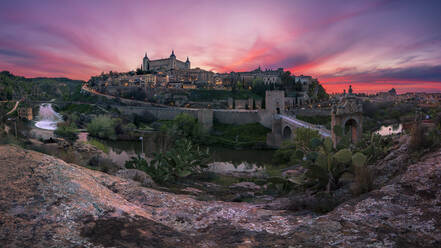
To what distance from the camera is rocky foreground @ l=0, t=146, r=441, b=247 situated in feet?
11.0

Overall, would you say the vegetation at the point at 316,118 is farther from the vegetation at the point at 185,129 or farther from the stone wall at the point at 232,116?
the vegetation at the point at 185,129

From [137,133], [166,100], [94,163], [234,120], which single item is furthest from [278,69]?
[94,163]

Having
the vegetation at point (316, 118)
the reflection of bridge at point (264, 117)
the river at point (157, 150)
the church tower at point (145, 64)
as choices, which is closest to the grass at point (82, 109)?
the river at point (157, 150)

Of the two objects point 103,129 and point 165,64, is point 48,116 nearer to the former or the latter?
point 103,129

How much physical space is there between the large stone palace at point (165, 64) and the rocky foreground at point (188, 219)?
351ft

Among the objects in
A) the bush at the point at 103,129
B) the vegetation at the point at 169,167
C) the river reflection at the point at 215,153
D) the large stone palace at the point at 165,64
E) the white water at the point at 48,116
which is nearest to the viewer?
the vegetation at the point at 169,167

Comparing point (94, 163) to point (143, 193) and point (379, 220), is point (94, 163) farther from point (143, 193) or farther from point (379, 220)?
point (379, 220)

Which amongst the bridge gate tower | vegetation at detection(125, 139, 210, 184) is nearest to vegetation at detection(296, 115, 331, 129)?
the bridge gate tower

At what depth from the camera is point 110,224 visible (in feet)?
12.6

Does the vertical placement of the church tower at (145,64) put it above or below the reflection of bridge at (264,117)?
above

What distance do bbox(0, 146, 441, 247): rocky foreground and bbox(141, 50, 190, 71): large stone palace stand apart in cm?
10696

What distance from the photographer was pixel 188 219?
4945 mm

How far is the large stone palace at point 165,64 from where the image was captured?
4316 inches

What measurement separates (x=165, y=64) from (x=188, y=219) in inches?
4430
